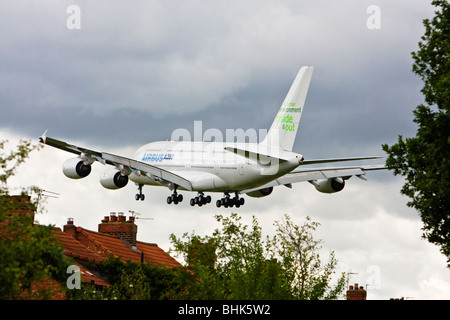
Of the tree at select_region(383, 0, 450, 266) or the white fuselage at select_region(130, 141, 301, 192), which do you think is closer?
the tree at select_region(383, 0, 450, 266)

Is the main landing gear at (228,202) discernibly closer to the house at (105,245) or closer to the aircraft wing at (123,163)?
the aircraft wing at (123,163)

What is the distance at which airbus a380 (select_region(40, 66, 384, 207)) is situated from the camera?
60719 mm

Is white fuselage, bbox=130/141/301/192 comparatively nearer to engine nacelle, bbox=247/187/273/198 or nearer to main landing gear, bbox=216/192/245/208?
main landing gear, bbox=216/192/245/208

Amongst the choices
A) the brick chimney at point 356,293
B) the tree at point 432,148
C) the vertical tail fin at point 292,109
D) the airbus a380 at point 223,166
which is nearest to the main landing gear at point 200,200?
the airbus a380 at point 223,166

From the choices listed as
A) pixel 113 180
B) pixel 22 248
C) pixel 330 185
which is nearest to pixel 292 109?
pixel 330 185

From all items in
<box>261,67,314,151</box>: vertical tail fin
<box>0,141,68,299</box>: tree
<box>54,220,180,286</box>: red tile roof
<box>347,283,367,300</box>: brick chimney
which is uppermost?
<box>261,67,314,151</box>: vertical tail fin

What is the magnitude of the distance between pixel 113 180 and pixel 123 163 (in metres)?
4.48

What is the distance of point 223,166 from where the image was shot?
65.8 metres

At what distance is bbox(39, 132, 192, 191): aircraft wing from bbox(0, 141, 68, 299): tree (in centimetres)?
2572

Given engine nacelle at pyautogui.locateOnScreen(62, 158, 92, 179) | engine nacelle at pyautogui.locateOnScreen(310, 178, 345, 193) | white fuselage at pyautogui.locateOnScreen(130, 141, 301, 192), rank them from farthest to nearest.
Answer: engine nacelle at pyautogui.locateOnScreen(310, 178, 345, 193) → white fuselage at pyautogui.locateOnScreen(130, 141, 301, 192) → engine nacelle at pyautogui.locateOnScreen(62, 158, 92, 179)

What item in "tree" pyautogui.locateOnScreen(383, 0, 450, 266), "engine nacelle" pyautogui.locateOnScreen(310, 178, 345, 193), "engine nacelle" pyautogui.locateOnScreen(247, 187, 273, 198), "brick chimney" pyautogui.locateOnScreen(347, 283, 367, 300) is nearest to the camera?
"tree" pyautogui.locateOnScreen(383, 0, 450, 266)

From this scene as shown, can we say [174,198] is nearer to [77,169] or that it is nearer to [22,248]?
[77,169]

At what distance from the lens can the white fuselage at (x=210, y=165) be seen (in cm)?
6283

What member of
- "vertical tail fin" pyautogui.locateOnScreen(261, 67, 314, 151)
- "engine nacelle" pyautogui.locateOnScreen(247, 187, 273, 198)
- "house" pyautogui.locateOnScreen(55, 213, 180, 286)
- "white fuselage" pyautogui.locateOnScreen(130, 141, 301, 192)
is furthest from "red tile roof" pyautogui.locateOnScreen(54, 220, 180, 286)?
"vertical tail fin" pyautogui.locateOnScreen(261, 67, 314, 151)
